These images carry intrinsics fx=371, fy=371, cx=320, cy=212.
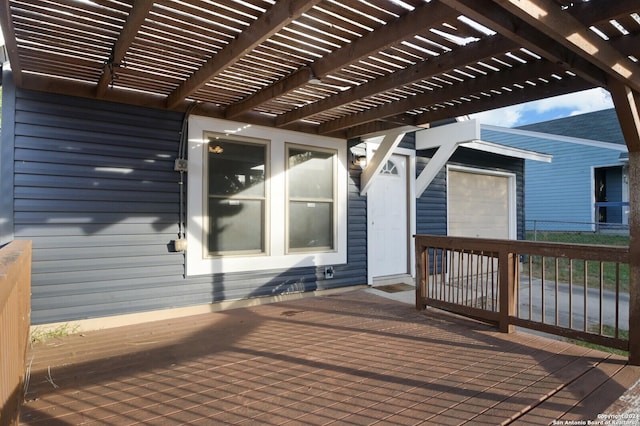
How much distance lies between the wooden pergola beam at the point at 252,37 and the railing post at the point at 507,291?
2.83 m

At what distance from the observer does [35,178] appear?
3.42m

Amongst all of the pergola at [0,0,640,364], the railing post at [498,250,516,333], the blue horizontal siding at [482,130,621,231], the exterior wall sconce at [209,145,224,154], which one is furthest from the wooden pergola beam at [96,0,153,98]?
the blue horizontal siding at [482,130,621,231]

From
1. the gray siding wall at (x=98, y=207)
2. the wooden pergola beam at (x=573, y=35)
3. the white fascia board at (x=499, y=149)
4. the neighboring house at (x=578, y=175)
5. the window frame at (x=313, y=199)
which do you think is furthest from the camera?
the neighboring house at (x=578, y=175)

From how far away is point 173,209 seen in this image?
4.07m

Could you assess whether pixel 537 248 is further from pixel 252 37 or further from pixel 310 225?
pixel 252 37

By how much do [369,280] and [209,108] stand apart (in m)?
3.35

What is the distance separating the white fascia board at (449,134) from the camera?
5.73 metres

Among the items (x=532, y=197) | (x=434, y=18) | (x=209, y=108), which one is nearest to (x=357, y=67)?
(x=434, y=18)

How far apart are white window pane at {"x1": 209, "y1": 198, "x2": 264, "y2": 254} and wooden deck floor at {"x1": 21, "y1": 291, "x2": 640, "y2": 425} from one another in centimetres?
96

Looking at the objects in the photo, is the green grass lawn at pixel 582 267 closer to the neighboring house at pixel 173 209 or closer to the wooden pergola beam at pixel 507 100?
the wooden pergola beam at pixel 507 100

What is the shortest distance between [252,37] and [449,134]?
4.39 m

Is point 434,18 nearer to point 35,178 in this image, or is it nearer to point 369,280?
point 35,178

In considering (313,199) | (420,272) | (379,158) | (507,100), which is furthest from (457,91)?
(313,199)

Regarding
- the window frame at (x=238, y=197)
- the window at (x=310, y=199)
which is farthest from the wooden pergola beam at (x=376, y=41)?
the window at (x=310, y=199)
